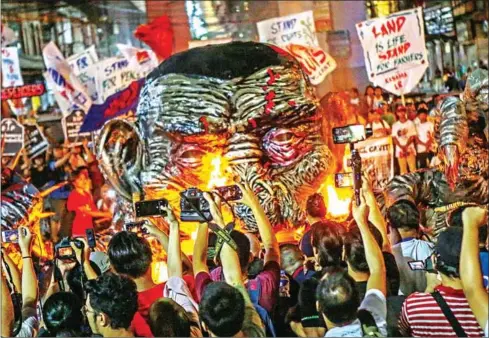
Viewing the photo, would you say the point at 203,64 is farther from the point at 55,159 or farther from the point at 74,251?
the point at 55,159

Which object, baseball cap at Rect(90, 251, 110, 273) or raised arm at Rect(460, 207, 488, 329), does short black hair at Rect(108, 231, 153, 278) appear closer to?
baseball cap at Rect(90, 251, 110, 273)

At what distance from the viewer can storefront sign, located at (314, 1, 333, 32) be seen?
15081mm

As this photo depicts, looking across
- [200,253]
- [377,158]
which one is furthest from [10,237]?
[377,158]

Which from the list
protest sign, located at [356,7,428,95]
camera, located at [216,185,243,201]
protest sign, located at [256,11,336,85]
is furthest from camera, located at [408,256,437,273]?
protest sign, located at [256,11,336,85]

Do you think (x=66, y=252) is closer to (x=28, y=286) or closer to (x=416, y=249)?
(x=28, y=286)

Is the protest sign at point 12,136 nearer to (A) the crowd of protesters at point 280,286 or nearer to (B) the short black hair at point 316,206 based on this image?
(B) the short black hair at point 316,206

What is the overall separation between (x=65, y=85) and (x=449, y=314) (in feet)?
37.2

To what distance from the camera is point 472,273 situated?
4.74 meters

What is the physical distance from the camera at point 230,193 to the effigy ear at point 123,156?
4.57 feet

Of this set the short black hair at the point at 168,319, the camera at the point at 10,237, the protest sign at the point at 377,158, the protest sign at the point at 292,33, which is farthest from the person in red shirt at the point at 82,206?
the short black hair at the point at 168,319

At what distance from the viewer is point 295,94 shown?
8.02 m

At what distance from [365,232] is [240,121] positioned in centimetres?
276

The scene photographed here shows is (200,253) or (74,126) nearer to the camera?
(200,253)

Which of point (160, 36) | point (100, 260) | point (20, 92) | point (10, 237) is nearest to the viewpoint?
point (100, 260)
